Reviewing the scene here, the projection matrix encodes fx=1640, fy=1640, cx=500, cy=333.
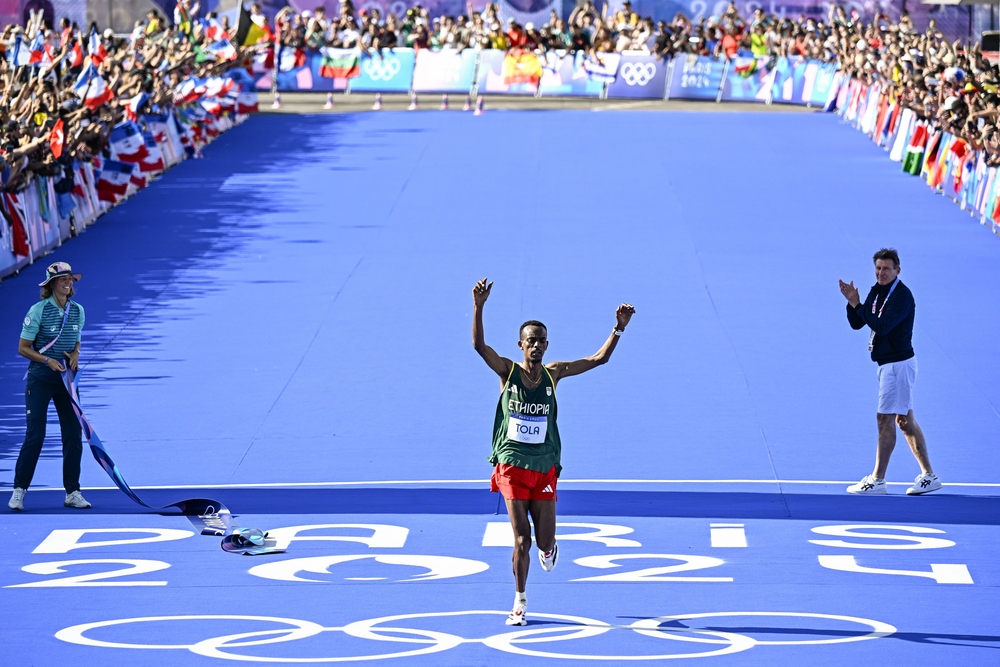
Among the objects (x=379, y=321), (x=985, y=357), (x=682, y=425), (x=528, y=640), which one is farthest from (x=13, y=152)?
(x=528, y=640)

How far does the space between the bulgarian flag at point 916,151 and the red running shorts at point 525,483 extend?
2367cm

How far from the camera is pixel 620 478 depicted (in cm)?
1302

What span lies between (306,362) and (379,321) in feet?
6.98

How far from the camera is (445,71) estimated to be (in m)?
50.4

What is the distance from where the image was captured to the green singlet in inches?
372

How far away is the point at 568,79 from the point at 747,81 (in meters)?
5.45

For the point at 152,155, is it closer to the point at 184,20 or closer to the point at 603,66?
the point at 184,20

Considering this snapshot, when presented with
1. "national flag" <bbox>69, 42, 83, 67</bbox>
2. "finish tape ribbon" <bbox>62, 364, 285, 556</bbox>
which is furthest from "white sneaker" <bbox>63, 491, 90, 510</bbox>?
"national flag" <bbox>69, 42, 83, 67</bbox>

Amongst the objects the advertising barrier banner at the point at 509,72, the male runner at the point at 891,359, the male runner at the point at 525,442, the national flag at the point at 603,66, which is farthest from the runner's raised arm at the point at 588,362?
the advertising barrier banner at the point at 509,72

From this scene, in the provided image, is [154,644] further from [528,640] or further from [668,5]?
[668,5]

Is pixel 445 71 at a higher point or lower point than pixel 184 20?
lower

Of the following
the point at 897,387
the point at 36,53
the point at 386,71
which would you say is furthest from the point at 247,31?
the point at 897,387

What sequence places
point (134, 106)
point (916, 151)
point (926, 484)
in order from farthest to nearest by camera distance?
point (916, 151) → point (134, 106) → point (926, 484)

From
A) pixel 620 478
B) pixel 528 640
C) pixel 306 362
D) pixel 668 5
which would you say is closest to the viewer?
pixel 528 640
